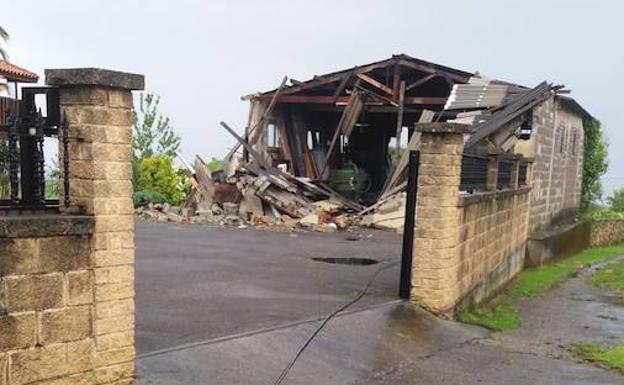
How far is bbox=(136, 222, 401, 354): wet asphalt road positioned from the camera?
637 centimetres

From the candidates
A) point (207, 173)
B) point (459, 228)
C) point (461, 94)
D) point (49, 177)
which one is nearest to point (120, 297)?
point (49, 177)

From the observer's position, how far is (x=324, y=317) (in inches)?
276

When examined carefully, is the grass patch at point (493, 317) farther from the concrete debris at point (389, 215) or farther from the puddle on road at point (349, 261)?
the concrete debris at point (389, 215)

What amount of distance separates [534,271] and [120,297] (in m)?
Answer: 12.9

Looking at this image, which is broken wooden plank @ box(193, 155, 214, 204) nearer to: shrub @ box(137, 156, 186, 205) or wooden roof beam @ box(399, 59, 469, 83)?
shrub @ box(137, 156, 186, 205)

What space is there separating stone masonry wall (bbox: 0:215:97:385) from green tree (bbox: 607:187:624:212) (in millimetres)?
30619

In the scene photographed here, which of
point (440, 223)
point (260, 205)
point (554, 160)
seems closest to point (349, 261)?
point (440, 223)

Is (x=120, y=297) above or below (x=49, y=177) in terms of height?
below

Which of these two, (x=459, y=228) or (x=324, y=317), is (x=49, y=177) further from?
(x=459, y=228)

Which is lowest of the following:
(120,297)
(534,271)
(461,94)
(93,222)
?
(534,271)

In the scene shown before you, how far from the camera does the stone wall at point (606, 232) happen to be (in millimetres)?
22844

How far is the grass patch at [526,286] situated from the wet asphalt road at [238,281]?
1428mm

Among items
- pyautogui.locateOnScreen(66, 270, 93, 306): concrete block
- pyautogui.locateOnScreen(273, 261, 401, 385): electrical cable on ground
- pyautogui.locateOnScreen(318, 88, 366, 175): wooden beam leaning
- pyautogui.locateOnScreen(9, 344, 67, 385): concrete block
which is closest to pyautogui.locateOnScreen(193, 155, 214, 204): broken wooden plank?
pyautogui.locateOnScreen(318, 88, 366, 175): wooden beam leaning

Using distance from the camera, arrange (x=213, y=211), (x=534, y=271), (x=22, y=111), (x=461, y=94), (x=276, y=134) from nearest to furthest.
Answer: (x=22, y=111) < (x=534, y=271) < (x=461, y=94) < (x=213, y=211) < (x=276, y=134)
